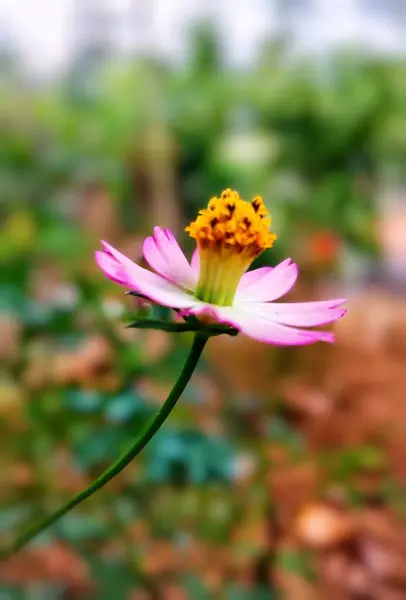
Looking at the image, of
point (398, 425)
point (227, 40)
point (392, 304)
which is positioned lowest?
point (398, 425)

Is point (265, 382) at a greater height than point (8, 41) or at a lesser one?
lesser

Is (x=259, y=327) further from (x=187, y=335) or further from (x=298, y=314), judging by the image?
(x=187, y=335)

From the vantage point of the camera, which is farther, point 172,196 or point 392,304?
point 392,304

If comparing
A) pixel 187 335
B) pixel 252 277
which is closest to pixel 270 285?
pixel 252 277

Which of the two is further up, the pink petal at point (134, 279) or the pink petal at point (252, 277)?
the pink petal at point (252, 277)

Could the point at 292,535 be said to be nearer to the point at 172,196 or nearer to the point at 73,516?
the point at 73,516

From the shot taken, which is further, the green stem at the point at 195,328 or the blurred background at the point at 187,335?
the blurred background at the point at 187,335

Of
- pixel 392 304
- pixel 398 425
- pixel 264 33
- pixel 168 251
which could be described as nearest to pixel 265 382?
pixel 398 425
